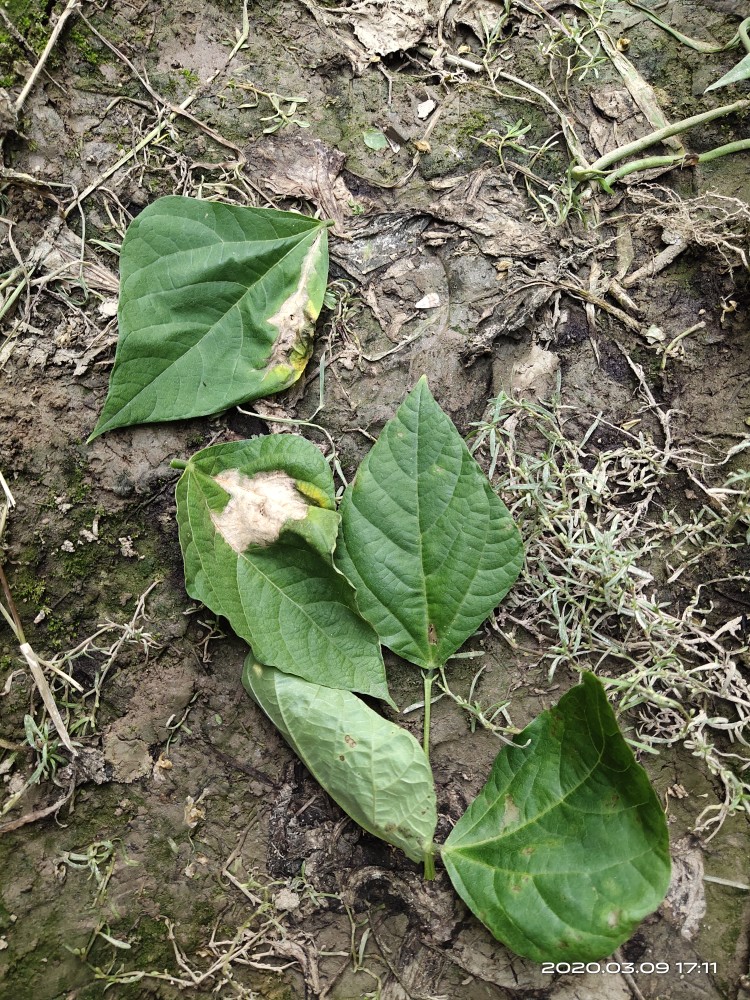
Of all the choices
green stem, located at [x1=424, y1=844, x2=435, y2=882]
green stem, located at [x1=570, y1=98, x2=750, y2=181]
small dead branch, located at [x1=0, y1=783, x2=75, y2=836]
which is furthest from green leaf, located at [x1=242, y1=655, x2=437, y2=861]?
green stem, located at [x1=570, y1=98, x2=750, y2=181]

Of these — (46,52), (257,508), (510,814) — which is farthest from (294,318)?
(510,814)

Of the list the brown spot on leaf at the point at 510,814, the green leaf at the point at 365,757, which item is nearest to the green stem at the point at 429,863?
the green leaf at the point at 365,757

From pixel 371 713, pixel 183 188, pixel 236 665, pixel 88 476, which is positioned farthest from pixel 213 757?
pixel 183 188

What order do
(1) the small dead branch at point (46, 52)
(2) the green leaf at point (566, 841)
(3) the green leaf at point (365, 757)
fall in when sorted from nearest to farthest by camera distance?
(2) the green leaf at point (566, 841)
(3) the green leaf at point (365, 757)
(1) the small dead branch at point (46, 52)

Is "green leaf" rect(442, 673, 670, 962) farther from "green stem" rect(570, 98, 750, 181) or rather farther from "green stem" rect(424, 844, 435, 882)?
"green stem" rect(570, 98, 750, 181)

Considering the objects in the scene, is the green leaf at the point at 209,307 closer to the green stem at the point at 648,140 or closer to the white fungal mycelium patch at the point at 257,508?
the white fungal mycelium patch at the point at 257,508

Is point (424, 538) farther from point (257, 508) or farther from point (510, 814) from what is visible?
point (510, 814)
